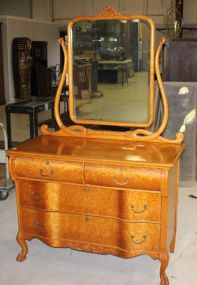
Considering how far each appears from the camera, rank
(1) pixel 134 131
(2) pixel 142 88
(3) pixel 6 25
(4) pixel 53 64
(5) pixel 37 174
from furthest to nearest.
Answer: (4) pixel 53 64, (3) pixel 6 25, (2) pixel 142 88, (1) pixel 134 131, (5) pixel 37 174

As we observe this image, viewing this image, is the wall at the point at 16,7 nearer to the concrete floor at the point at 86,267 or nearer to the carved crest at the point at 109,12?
the carved crest at the point at 109,12

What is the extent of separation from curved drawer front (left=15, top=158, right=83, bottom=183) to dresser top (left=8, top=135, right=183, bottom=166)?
0.13 feet

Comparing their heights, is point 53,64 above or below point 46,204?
above

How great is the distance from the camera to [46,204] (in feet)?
8.45

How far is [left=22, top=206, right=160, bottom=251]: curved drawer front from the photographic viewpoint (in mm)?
2400

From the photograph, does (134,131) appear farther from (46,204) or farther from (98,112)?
(46,204)

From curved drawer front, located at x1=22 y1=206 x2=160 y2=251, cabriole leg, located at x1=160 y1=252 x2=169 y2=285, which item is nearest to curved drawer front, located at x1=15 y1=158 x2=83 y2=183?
curved drawer front, located at x1=22 y1=206 x2=160 y2=251

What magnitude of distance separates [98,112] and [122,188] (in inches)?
33.1

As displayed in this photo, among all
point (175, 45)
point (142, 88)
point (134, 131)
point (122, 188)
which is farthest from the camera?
point (175, 45)

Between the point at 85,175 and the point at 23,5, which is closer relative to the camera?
the point at 85,175

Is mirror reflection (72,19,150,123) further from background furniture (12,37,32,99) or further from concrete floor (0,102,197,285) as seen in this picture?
background furniture (12,37,32,99)

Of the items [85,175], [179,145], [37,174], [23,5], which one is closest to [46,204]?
[37,174]

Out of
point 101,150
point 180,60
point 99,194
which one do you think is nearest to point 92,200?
point 99,194

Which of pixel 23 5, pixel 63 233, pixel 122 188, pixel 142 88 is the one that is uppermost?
pixel 23 5
